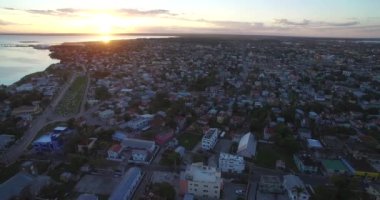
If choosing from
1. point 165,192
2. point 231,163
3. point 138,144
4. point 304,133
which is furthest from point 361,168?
point 138,144

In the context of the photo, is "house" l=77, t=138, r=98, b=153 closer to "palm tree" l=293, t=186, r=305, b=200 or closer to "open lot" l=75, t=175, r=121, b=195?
"open lot" l=75, t=175, r=121, b=195

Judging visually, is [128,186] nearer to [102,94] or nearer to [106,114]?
[106,114]

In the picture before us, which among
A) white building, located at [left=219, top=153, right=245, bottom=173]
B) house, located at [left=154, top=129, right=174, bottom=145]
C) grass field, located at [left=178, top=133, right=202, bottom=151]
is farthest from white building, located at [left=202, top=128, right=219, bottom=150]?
house, located at [left=154, top=129, right=174, bottom=145]

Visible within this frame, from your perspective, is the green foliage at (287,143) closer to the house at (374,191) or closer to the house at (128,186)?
the house at (374,191)

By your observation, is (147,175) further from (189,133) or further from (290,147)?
(290,147)

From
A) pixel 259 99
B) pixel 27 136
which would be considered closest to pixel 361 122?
pixel 259 99

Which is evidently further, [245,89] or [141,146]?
[245,89]

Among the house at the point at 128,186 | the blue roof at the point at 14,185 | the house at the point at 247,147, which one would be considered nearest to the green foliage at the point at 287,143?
the house at the point at 247,147
